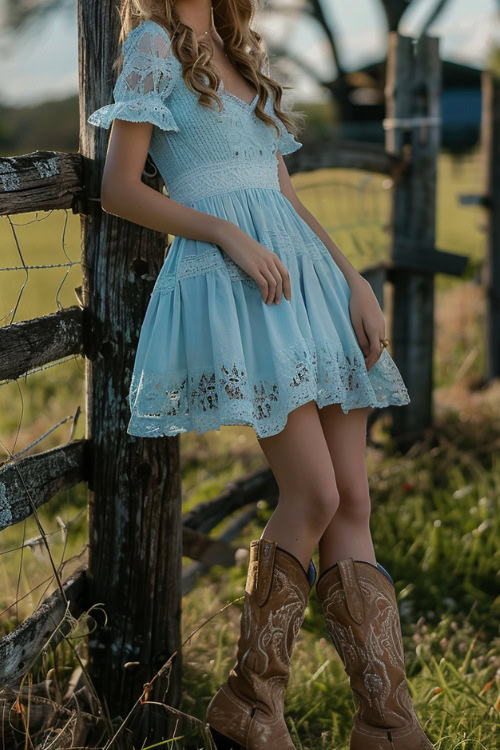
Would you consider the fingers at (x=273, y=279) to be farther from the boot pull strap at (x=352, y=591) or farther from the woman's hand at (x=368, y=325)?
the boot pull strap at (x=352, y=591)

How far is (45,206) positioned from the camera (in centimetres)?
202

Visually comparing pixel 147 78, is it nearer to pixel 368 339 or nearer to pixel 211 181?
pixel 211 181

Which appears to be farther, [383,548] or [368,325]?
[383,548]

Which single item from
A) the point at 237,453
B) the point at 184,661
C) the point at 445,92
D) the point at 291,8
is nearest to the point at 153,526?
the point at 184,661

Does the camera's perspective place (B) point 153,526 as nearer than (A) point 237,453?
Yes

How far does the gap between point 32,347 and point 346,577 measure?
0.86 metres

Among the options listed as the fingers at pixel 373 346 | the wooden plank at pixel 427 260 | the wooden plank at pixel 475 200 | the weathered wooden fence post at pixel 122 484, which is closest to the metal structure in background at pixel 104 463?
the weathered wooden fence post at pixel 122 484

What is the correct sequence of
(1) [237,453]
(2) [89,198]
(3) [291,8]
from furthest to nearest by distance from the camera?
(3) [291,8] < (1) [237,453] < (2) [89,198]

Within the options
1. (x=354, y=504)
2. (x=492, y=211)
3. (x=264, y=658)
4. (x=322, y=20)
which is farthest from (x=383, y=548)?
(x=322, y=20)

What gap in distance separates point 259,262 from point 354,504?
23.5 inches

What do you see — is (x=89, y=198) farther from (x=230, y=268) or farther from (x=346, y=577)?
(x=346, y=577)

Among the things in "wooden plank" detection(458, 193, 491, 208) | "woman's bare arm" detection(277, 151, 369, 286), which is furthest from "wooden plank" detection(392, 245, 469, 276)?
"woman's bare arm" detection(277, 151, 369, 286)

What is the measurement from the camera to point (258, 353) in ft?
6.18

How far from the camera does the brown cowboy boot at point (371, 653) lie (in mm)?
1936
